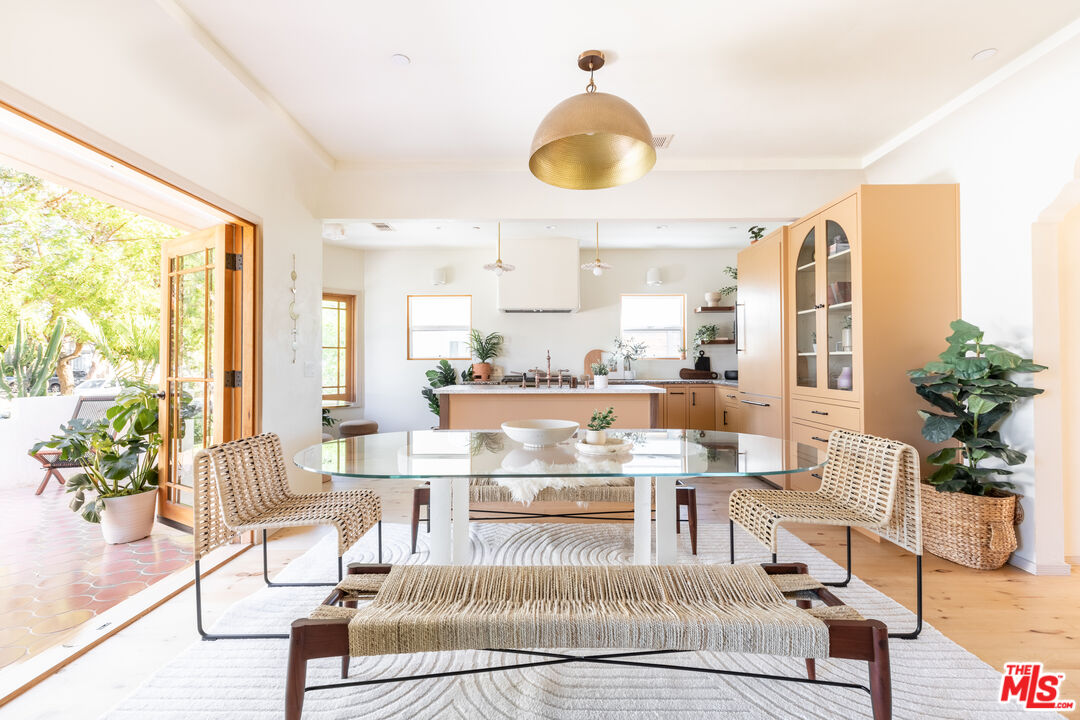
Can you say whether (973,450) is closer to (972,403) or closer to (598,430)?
(972,403)

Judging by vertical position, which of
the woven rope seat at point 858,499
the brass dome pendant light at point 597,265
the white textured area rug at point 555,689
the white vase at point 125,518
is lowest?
the white textured area rug at point 555,689

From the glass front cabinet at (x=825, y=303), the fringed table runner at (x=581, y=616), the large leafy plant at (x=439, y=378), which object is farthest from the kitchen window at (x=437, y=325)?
the fringed table runner at (x=581, y=616)

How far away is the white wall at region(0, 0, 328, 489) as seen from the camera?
1.66 meters

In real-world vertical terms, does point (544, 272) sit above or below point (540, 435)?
above

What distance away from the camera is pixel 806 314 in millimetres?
3547

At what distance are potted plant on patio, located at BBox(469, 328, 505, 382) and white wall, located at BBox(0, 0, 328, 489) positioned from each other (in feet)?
9.36

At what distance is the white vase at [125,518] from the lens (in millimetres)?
2906

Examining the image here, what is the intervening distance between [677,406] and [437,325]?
328cm

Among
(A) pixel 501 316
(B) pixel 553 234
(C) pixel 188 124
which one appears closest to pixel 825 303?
(B) pixel 553 234

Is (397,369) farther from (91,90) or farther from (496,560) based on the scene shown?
(91,90)

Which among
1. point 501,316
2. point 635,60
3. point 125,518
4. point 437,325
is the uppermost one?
point 635,60

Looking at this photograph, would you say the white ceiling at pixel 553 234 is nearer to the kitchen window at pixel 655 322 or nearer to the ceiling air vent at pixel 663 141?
the kitchen window at pixel 655 322

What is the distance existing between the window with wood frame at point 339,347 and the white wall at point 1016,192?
20.3ft

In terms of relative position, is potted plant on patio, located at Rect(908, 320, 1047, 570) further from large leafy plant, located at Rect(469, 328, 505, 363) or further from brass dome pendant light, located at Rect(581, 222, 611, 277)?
large leafy plant, located at Rect(469, 328, 505, 363)
